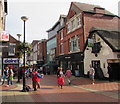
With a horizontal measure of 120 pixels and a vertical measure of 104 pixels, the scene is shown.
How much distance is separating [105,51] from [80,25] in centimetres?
703

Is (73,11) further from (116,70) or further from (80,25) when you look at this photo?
(116,70)

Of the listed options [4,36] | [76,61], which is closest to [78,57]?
[76,61]

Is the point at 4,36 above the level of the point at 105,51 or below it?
above

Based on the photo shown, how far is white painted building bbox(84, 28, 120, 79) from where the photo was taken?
15.6 meters

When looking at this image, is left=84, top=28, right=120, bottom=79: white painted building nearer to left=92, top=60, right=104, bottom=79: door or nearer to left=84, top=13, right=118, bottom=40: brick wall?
left=92, top=60, right=104, bottom=79: door

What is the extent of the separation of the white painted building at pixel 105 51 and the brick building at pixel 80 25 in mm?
2514

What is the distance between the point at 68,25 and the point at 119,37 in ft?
36.5

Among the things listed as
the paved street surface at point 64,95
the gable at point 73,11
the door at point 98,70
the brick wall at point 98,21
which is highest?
the gable at point 73,11

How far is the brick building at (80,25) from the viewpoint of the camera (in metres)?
21.6

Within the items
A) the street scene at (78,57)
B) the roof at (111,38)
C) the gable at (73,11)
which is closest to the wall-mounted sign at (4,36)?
the street scene at (78,57)

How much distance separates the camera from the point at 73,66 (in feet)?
80.3

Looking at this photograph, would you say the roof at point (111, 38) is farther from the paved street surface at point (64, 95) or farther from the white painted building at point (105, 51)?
the paved street surface at point (64, 95)

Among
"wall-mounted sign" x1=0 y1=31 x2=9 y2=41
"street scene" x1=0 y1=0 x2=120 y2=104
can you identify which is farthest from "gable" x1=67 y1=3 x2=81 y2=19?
"wall-mounted sign" x1=0 y1=31 x2=9 y2=41

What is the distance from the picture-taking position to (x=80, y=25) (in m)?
22.2
